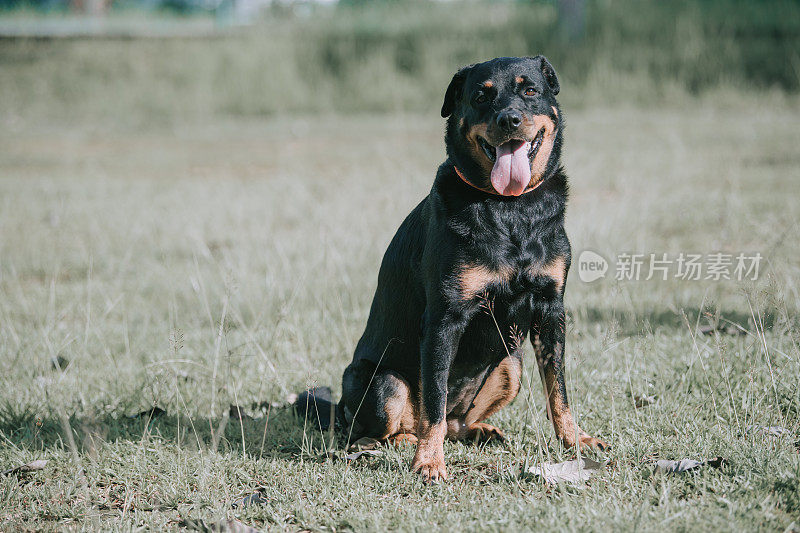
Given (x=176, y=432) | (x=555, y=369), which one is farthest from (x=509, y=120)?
(x=176, y=432)

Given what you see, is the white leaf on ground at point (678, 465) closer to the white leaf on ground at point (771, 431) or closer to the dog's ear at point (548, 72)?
the white leaf on ground at point (771, 431)

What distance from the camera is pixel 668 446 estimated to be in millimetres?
2701

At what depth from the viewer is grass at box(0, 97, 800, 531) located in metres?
2.47

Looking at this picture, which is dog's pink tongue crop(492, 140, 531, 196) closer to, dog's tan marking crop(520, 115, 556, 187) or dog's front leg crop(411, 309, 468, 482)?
dog's tan marking crop(520, 115, 556, 187)

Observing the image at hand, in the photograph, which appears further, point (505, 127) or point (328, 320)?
point (328, 320)

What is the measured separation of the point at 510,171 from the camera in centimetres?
270

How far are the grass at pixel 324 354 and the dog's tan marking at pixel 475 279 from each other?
428 mm

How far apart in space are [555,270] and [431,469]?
2.81ft

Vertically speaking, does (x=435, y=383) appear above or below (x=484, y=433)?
above

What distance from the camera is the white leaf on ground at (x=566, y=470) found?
253cm

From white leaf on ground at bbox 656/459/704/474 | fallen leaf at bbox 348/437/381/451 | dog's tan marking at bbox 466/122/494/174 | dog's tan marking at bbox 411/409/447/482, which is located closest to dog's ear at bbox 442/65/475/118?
dog's tan marking at bbox 466/122/494/174

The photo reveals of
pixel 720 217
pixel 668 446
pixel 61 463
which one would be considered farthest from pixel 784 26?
pixel 61 463

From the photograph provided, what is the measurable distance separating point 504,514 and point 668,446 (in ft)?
2.51

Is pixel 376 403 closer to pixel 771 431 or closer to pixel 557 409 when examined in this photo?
pixel 557 409
